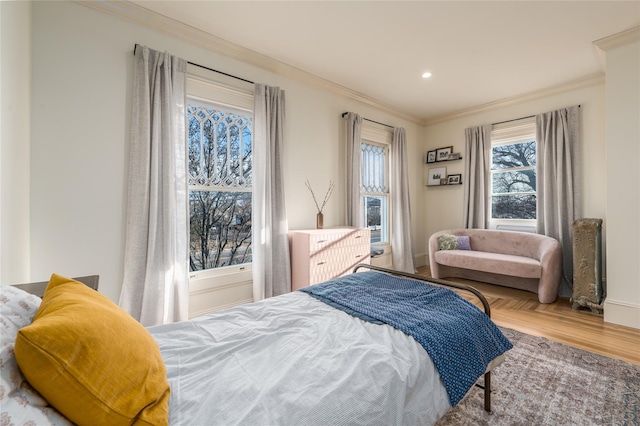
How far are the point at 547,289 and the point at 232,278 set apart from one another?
12.4 ft

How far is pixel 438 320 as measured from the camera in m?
1.36

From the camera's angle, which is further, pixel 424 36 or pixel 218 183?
pixel 218 183

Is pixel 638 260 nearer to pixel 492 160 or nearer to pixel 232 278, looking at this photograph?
pixel 492 160

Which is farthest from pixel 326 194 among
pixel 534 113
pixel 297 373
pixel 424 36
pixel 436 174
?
pixel 534 113

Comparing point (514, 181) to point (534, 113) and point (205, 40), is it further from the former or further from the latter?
point (205, 40)

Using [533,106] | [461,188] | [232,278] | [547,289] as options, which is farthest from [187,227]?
[533,106]

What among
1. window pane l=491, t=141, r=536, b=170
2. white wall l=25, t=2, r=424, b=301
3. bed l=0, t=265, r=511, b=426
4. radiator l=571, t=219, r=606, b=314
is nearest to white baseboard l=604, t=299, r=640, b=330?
Result: radiator l=571, t=219, r=606, b=314

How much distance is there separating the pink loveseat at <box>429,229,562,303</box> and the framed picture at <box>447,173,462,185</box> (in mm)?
934

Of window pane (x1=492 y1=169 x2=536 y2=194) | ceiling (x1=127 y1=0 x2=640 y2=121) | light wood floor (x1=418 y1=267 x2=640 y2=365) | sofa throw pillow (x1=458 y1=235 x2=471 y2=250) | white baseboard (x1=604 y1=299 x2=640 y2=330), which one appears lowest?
light wood floor (x1=418 y1=267 x2=640 y2=365)

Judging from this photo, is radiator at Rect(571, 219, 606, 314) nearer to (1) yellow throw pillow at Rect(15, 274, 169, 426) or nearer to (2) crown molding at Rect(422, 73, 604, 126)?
(2) crown molding at Rect(422, 73, 604, 126)

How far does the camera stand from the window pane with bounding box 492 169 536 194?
14.3 feet

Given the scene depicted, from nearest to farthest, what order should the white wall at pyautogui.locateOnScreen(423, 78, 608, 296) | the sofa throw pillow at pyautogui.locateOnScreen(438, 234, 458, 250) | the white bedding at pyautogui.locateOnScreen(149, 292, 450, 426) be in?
the white bedding at pyautogui.locateOnScreen(149, 292, 450, 426) < the white wall at pyautogui.locateOnScreen(423, 78, 608, 296) < the sofa throw pillow at pyautogui.locateOnScreen(438, 234, 458, 250)

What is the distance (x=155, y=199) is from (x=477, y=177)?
4727mm

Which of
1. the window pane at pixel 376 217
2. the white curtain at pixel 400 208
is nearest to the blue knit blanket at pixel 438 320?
the window pane at pixel 376 217
